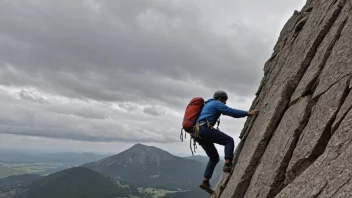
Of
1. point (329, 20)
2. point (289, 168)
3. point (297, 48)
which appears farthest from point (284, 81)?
point (289, 168)

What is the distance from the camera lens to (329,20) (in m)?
15.1

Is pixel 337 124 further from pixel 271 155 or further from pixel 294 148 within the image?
pixel 271 155

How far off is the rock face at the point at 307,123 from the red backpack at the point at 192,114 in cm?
348

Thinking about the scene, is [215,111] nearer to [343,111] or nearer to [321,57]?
[321,57]

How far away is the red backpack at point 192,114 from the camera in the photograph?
1798cm

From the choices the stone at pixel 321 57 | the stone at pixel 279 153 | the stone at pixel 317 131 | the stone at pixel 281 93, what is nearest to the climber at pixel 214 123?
the stone at pixel 281 93

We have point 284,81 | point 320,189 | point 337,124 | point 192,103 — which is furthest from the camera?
point 192,103

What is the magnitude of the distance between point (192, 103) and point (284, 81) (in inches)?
217

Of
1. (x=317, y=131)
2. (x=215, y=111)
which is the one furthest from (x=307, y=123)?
(x=215, y=111)

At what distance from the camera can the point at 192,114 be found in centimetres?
1817

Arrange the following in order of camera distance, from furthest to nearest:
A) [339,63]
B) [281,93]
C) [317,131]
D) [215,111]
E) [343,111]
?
[215,111] → [281,93] → [339,63] → [317,131] → [343,111]

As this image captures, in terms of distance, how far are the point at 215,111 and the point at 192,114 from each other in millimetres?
1620

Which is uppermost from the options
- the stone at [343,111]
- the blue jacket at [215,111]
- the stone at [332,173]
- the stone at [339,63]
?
the stone at [339,63]

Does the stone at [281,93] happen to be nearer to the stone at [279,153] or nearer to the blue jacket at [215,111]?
the stone at [279,153]
